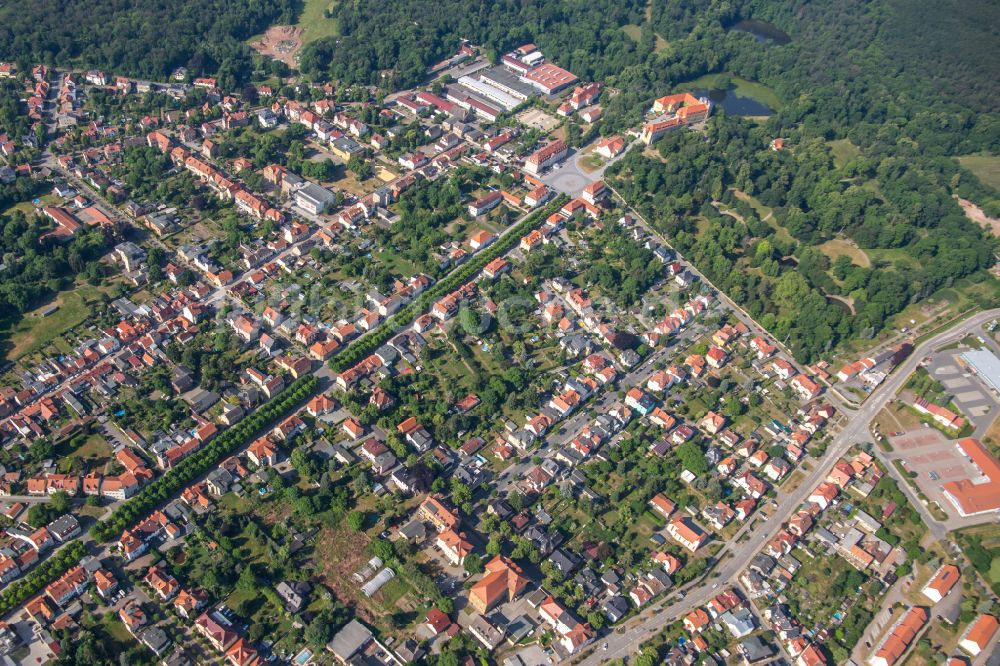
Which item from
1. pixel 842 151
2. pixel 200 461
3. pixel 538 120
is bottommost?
pixel 200 461

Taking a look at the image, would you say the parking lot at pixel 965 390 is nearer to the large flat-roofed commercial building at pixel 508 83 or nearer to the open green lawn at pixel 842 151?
the open green lawn at pixel 842 151

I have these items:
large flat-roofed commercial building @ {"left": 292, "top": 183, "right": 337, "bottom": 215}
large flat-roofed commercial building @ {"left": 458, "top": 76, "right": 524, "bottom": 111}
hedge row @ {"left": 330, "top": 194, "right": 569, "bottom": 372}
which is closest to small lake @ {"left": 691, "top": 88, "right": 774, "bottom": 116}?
large flat-roofed commercial building @ {"left": 458, "top": 76, "right": 524, "bottom": 111}

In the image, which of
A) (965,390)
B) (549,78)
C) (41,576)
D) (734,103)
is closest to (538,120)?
(549,78)

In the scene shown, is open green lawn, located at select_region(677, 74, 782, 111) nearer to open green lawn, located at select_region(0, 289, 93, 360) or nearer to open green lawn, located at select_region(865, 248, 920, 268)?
open green lawn, located at select_region(865, 248, 920, 268)

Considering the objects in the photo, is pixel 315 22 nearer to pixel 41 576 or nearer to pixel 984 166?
pixel 41 576

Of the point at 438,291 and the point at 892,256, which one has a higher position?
the point at 438,291

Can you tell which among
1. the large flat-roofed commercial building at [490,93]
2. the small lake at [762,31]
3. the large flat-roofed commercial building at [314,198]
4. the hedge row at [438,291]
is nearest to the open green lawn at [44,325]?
the large flat-roofed commercial building at [314,198]
